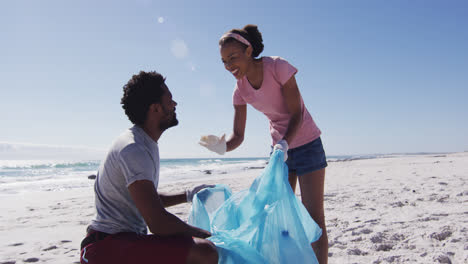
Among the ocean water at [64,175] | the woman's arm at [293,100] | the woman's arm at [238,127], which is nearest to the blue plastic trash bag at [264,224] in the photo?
the woman's arm at [293,100]

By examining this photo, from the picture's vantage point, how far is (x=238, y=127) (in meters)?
2.57

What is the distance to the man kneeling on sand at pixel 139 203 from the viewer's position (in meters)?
1.46

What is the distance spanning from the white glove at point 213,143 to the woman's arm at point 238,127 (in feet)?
0.33

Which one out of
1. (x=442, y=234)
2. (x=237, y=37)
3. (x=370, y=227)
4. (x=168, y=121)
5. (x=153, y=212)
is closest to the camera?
(x=153, y=212)

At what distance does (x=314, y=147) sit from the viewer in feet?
7.23

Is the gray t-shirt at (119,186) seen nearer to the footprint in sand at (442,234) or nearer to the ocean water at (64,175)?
the footprint in sand at (442,234)

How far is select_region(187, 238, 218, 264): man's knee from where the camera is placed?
1441mm

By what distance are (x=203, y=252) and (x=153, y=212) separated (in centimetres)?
31

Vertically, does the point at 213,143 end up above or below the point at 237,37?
below

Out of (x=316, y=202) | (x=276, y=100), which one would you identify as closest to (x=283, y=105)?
(x=276, y=100)

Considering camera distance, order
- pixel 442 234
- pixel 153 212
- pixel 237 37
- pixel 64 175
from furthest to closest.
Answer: pixel 64 175
pixel 442 234
pixel 237 37
pixel 153 212

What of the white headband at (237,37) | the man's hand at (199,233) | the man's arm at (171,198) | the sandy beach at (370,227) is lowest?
the sandy beach at (370,227)

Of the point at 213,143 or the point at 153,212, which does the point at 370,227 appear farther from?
the point at 153,212

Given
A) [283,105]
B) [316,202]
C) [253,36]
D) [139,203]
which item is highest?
[253,36]
